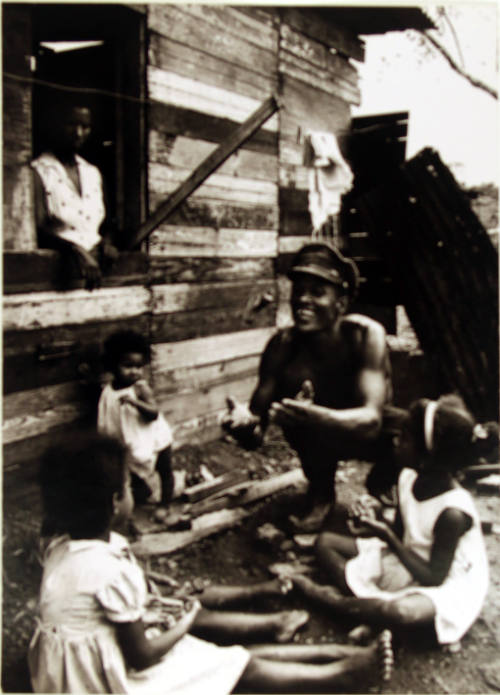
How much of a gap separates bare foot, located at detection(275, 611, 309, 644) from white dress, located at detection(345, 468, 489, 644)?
0.64 ft

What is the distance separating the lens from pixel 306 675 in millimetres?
1940

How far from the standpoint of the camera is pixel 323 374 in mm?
2465

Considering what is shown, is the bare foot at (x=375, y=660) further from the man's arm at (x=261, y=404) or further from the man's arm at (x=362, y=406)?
the man's arm at (x=261, y=404)

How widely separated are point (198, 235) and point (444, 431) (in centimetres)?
139

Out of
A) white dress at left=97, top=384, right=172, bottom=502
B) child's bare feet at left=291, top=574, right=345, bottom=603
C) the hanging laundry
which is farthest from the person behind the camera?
the hanging laundry

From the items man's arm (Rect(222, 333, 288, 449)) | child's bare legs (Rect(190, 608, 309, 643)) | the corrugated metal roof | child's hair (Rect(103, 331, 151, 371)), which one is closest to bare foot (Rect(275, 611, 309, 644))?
child's bare legs (Rect(190, 608, 309, 643))

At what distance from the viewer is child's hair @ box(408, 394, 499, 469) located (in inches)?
80.2

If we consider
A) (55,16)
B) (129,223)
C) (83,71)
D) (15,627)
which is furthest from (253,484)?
(83,71)

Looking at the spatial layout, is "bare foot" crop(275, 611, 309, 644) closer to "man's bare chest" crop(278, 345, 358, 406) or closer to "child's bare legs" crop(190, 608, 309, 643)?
"child's bare legs" crop(190, 608, 309, 643)

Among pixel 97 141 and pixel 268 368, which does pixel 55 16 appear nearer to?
pixel 97 141

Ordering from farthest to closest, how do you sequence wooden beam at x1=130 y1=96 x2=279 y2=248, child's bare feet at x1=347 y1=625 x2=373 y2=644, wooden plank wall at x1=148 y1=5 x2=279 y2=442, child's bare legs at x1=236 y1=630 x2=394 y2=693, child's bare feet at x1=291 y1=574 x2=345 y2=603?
wooden plank wall at x1=148 y1=5 x2=279 y2=442 → wooden beam at x1=130 y1=96 x2=279 y2=248 → child's bare feet at x1=291 y1=574 x2=345 y2=603 → child's bare feet at x1=347 y1=625 x2=373 y2=644 → child's bare legs at x1=236 y1=630 x2=394 y2=693

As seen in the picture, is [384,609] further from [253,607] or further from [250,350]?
[250,350]

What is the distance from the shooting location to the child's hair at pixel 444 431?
2037 mm

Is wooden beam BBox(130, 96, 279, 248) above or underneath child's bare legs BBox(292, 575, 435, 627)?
above
